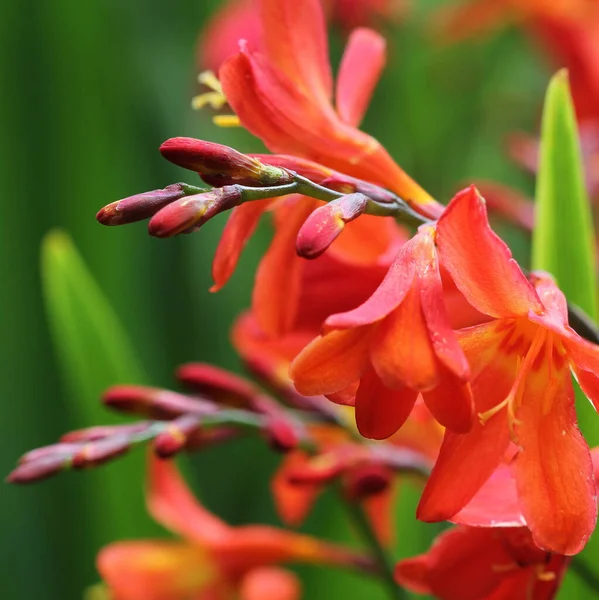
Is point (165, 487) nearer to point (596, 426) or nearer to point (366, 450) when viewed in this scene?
point (366, 450)

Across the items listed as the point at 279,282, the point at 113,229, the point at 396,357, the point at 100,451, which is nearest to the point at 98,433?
the point at 100,451

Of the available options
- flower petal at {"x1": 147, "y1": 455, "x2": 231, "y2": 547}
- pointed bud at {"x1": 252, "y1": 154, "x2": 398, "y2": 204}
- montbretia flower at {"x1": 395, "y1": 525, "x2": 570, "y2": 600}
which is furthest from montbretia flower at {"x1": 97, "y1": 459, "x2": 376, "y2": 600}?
pointed bud at {"x1": 252, "y1": 154, "x2": 398, "y2": 204}

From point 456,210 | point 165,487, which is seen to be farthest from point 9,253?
point 456,210

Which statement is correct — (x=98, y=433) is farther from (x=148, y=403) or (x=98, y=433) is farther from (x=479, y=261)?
(x=479, y=261)

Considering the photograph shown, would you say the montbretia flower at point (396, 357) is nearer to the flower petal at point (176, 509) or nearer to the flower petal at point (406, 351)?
the flower petal at point (406, 351)

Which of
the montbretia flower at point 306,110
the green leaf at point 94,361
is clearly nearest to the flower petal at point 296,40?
the montbretia flower at point 306,110

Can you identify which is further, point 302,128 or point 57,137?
Answer: point 57,137

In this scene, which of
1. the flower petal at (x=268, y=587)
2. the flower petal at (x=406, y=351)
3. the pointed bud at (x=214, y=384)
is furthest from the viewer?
the flower petal at (x=268, y=587)
